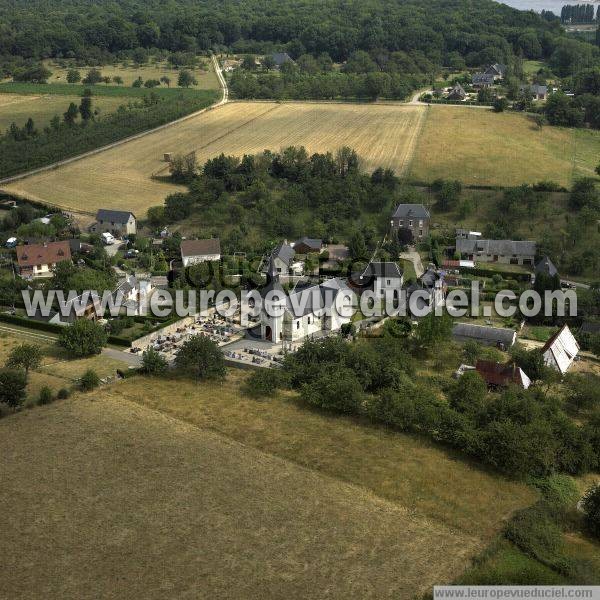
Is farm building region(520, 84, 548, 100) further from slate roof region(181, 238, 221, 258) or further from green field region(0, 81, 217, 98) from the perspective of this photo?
slate roof region(181, 238, 221, 258)

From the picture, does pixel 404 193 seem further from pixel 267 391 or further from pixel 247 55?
pixel 247 55

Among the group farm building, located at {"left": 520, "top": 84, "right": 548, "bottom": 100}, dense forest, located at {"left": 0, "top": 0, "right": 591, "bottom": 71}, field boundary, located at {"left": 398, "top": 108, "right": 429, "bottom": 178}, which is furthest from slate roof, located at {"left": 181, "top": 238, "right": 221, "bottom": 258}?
dense forest, located at {"left": 0, "top": 0, "right": 591, "bottom": 71}

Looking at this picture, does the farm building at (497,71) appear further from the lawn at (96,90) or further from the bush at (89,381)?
the bush at (89,381)

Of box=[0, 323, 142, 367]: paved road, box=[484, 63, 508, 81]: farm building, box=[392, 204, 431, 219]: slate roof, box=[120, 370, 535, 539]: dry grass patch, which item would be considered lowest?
box=[120, 370, 535, 539]: dry grass patch

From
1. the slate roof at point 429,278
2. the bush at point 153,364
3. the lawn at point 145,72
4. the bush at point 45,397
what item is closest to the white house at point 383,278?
the slate roof at point 429,278

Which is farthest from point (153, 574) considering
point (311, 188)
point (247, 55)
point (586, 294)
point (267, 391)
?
point (247, 55)

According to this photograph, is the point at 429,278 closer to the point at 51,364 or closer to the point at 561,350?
the point at 561,350
